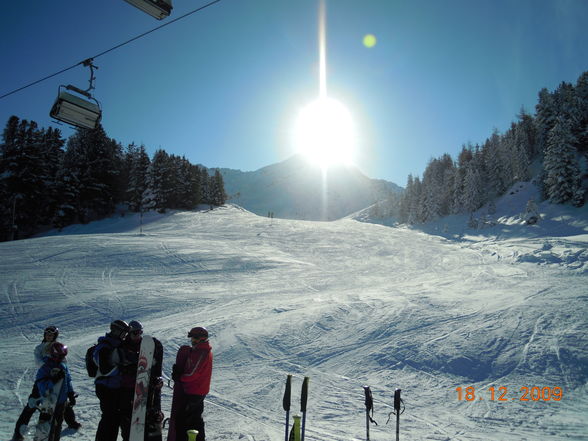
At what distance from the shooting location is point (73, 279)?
50.4 ft

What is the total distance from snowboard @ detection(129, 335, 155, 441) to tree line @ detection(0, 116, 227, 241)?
29.8 meters

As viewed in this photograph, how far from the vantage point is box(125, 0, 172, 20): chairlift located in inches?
192

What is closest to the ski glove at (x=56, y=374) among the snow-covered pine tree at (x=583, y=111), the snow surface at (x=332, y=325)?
the snow surface at (x=332, y=325)

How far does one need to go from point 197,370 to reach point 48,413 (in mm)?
2286

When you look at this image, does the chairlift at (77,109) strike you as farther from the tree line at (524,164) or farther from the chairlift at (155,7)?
the tree line at (524,164)

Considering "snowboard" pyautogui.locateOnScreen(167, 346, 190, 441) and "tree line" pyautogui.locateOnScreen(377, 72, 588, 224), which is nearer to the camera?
"snowboard" pyautogui.locateOnScreen(167, 346, 190, 441)

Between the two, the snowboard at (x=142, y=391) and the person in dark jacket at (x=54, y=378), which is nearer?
the snowboard at (x=142, y=391)

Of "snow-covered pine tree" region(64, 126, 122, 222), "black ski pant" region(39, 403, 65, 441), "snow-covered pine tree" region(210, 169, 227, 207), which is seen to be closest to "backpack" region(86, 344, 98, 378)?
"black ski pant" region(39, 403, 65, 441)

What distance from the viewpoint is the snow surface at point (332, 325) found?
5.98 meters

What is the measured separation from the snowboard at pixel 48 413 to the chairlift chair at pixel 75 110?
5210mm

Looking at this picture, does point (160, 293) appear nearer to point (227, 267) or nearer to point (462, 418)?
point (227, 267)

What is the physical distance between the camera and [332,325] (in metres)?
10.6

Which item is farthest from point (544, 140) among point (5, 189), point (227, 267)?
point (5, 189)

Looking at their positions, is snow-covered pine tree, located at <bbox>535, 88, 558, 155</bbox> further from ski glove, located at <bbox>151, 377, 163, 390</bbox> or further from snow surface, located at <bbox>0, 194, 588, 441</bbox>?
ski glove, located at <bbox>151, 377, 163, 390</bbox>
